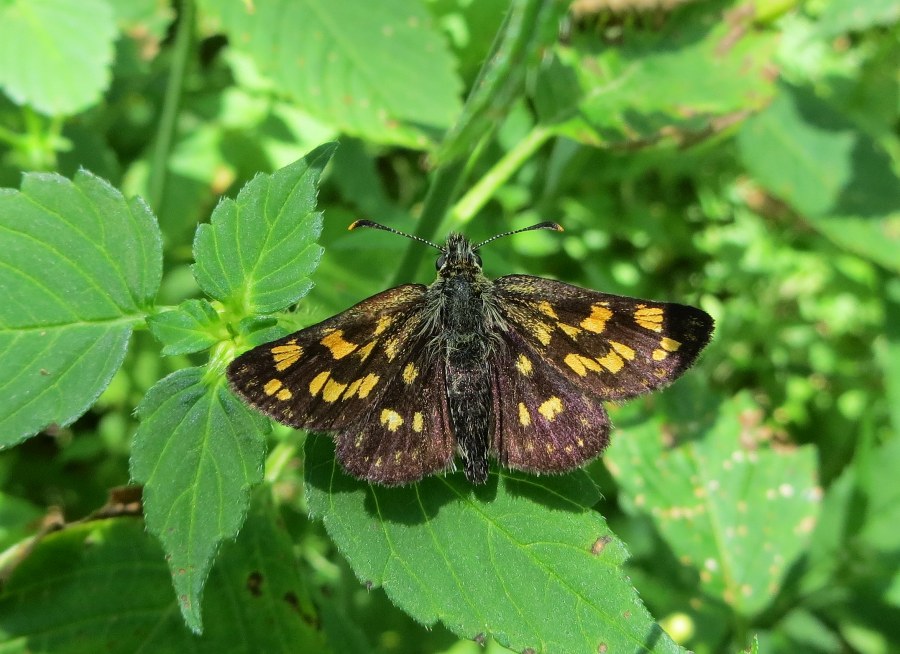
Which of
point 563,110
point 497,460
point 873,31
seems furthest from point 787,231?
point 497,460

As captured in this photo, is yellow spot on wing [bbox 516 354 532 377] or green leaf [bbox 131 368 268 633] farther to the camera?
yellow spot on wing [bbox 516 354 532 377]

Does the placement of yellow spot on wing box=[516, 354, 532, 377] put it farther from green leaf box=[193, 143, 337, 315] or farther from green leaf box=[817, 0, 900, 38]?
green leaf box=[817, 0, 900, 38]

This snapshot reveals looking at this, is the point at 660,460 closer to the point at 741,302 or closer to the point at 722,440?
the point at 722,440

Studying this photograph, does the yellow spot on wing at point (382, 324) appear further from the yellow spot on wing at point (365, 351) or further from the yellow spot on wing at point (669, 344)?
the yellow spot on wing at point (669, 344)

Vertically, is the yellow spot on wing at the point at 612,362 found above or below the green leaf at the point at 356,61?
below

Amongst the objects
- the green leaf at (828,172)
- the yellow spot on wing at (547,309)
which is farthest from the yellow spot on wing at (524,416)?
the green leaf at (828,172)

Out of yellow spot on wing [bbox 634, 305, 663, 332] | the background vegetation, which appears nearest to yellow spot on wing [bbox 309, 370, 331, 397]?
the background vegetation

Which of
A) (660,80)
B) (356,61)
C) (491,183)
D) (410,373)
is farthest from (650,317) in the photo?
(356,61)
